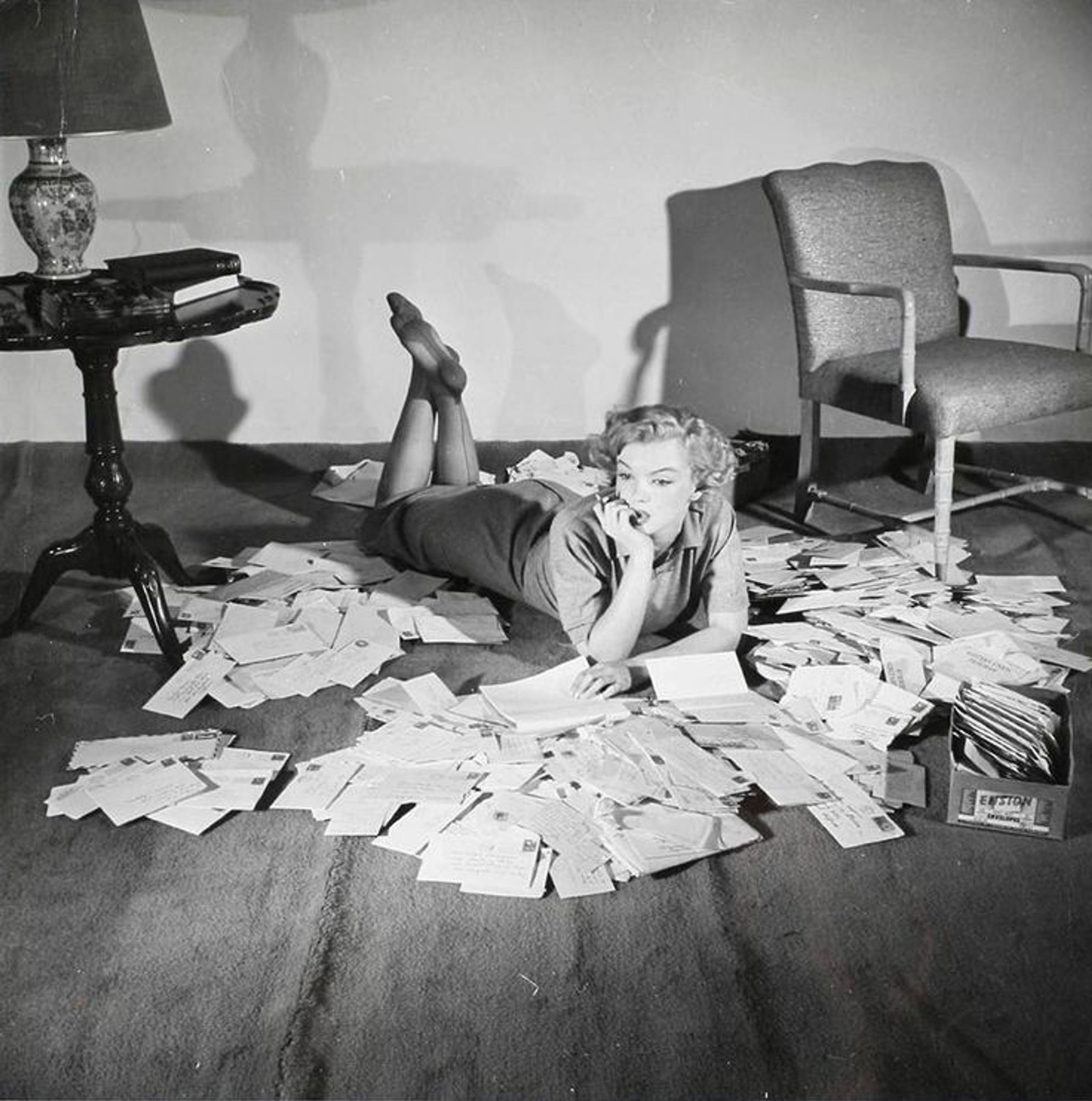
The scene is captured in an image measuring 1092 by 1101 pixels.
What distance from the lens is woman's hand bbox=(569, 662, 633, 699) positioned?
7.91 ft

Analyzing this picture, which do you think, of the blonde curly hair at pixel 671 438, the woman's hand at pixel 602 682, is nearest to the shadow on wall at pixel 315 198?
the blonde curly hair at pixel 671 438

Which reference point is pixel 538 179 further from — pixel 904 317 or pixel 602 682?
pixel 602 682

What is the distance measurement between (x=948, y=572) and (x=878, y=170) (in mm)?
1148

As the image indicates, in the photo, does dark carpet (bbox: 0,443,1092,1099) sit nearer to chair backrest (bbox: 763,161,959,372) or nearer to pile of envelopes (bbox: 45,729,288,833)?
pile of envelopes (bbox: 45,729,288,833)

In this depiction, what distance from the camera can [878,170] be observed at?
3.51 meters

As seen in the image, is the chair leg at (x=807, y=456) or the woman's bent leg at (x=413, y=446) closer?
the woman's bent leg at (x=413, y=446)

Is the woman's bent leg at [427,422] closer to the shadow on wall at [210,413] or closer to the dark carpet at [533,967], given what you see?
the shadow on wall at [210,413]

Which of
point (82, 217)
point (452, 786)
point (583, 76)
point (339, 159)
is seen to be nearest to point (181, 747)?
point (452, 786)

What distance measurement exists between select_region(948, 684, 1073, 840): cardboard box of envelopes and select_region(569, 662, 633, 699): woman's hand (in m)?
0.60

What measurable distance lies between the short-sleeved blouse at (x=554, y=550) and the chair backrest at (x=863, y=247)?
799 millimetres

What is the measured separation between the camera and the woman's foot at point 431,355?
10.2 feet

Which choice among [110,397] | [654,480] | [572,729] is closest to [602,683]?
[572,729]

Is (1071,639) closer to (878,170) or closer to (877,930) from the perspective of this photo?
(877,930)

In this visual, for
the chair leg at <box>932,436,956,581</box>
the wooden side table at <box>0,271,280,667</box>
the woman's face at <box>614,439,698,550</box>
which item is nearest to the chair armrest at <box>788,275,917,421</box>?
the chair leg at <box>932,436,956,581</box>
